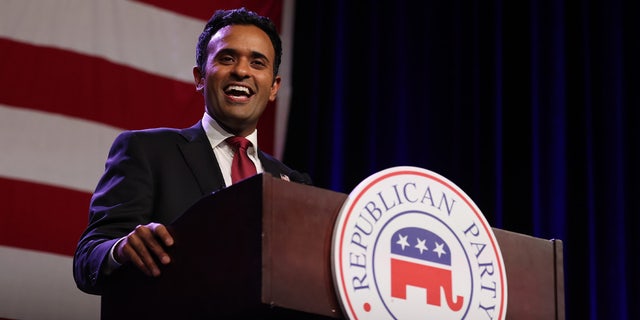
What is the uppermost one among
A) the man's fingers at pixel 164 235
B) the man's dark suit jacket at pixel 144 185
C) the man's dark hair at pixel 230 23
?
the man's dark hair at pixel 230 23

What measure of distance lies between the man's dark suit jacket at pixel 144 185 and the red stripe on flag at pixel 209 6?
4.75ft

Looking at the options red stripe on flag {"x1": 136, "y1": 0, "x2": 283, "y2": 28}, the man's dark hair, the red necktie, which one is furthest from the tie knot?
red stripe on flag {"x1": 136, "y1": 0, "x2": 283, "y2": 28}

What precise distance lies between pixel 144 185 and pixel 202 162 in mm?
131

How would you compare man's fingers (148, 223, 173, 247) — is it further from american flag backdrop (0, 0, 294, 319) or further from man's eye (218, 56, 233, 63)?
american flag backdrop (0, 0, 294, 319)

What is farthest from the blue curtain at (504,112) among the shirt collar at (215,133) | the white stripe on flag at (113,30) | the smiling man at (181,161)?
the shirt collar at (215,133)

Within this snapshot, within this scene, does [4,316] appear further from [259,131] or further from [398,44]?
[398,44]

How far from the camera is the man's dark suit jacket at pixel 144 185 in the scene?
1540 mm

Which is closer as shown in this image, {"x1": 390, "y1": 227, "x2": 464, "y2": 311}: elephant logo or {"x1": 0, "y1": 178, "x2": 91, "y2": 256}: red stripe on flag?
{"x1": 390, "y1": 227, "x2": 464, "y2": 311}: elephant logo

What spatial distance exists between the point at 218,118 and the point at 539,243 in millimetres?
758

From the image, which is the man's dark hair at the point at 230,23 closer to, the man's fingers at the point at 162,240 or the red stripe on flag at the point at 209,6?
the man's fingers at the point at 162,240

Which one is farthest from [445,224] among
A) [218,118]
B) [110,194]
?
[218,118]

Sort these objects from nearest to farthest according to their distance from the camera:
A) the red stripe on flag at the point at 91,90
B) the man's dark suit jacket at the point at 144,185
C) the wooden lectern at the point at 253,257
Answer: the wooden lectern at the point at 253,257
the man's dark suit jacket at the point at 144,185
the red stripe on flag at the point at 91,90

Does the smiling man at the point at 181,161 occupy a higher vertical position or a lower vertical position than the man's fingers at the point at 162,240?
higher

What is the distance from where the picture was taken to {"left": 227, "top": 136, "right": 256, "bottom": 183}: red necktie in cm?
176
